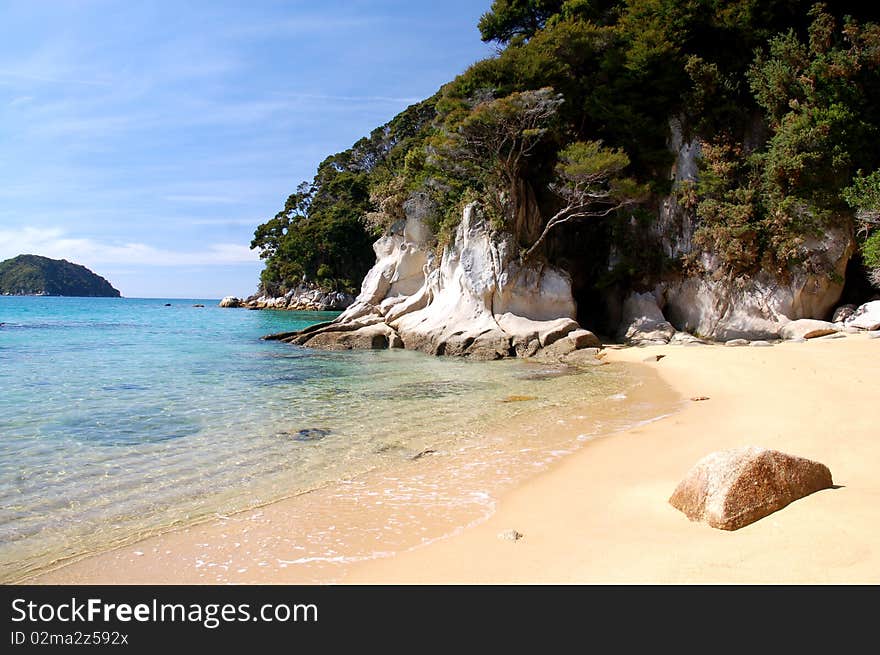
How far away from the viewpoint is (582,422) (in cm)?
809

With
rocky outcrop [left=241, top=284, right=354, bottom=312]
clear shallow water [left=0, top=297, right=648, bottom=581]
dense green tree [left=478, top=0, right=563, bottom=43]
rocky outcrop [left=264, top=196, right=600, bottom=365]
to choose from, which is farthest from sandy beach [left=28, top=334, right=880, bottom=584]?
rocky outcrop [left=241, top=284, right=354, bottom=312]

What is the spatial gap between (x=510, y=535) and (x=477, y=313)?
1763 cm

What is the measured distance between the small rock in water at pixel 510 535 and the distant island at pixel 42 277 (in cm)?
16256

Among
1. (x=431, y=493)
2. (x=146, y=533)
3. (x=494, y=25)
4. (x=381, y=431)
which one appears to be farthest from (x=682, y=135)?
(x=146, y=533)

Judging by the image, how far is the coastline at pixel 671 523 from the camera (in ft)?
9.76

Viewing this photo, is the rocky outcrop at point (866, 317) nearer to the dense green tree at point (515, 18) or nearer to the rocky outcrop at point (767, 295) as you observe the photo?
the rocky outcrop at point (767, 295)

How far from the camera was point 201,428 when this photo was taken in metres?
8.20

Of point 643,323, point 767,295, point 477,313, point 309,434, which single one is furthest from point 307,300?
point 309,434

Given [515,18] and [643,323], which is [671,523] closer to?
[643,323]

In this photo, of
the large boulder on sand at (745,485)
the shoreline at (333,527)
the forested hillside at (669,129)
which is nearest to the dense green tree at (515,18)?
the forested hillside at (669,129)

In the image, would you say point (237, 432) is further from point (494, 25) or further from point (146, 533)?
point (494, 25)
